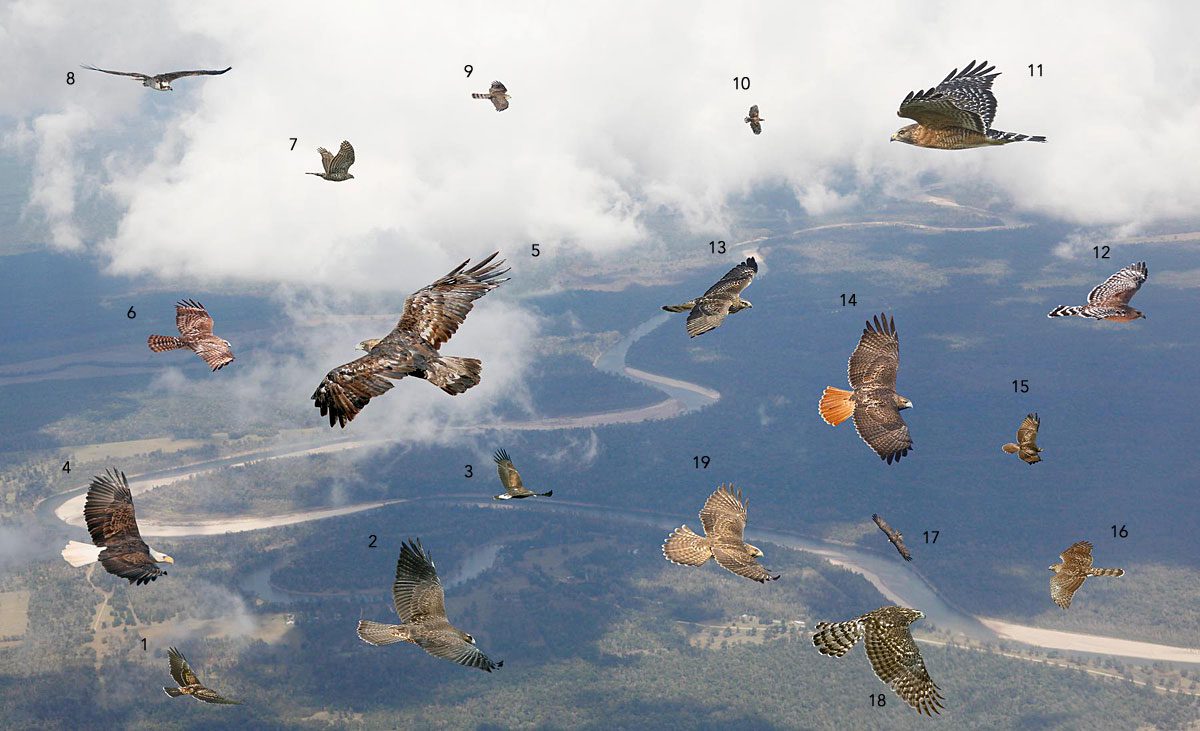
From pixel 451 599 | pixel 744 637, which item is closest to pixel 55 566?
pixel 451 599

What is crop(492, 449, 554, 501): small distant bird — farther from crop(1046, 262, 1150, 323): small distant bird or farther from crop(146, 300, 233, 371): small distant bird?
crop(1046, 262, 1150, 323): small distant bird

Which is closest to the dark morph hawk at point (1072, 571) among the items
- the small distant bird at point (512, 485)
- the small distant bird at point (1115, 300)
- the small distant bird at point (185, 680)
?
the small distant bird at point (1115, 300)

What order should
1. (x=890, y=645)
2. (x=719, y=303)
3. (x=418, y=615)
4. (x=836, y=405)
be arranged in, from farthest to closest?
1. (x=719, y=303)
2. (x=836, y=405)
3. (x=418, y=615)
4. (x=890, y=645)

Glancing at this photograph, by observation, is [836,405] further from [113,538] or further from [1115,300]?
[113,538]

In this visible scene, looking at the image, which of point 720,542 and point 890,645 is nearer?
point 890,645

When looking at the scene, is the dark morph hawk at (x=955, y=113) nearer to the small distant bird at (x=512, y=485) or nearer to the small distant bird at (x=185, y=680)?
the small distant bird at (x=512, y=485)

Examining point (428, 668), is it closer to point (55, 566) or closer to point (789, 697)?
point (789, 697)

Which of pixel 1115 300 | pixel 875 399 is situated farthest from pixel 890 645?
pixel 1115 300
